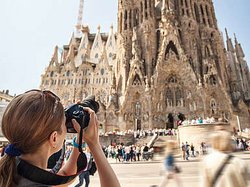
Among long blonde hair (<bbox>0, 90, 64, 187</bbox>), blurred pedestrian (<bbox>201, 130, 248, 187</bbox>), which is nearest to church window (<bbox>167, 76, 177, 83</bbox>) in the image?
blurred pedestrian (<bbox>201, 130, 248, 187</bbox>)

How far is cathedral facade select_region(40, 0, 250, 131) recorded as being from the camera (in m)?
27.2

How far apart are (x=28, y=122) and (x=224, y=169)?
2348mm

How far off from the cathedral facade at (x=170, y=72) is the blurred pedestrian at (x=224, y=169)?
24232 millimetres

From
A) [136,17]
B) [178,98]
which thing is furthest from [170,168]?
[136,17]

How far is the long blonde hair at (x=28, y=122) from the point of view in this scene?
0.86m

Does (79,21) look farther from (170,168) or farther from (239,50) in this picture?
(170,168)

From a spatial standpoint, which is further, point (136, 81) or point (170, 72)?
point (170, 72)

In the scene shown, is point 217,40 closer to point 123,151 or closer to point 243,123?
point 243,123

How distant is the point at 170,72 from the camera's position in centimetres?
2995

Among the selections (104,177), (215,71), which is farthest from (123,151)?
(215,71)

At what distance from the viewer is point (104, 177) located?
997 millimetres

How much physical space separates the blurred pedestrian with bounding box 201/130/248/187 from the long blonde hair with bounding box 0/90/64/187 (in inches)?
87.2

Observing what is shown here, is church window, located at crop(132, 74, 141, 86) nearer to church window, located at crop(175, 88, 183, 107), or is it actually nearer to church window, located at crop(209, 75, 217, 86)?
church window, located at crop(175, 88, 183, 107)

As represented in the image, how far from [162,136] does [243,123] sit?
1359cm
